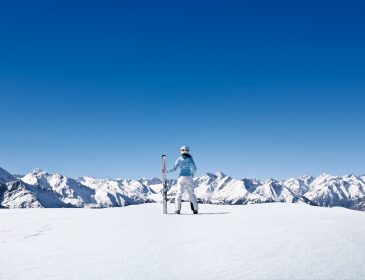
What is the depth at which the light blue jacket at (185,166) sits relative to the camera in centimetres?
1686

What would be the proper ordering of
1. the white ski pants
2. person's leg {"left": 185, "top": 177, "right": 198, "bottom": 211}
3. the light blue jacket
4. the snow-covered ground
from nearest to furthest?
the snow-covered ground
person's leg {"left": 185, "top": 177, "right": 198, "bottom": 211}
the white ski pants
the light blue jacket

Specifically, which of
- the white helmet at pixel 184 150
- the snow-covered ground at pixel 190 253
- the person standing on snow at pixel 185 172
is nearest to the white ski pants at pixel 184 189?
the person standing on snow at pixel 185 172

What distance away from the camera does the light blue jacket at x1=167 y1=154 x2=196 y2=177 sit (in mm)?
16859

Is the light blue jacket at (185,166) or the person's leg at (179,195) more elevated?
the light blue jacket at (185,166)

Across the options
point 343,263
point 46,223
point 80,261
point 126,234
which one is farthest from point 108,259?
point 46,223

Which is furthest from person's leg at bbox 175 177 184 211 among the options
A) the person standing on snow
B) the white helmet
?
the white helmet

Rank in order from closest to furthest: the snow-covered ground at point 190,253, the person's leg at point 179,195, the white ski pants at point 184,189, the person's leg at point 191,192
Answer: the snow-covered ground at point 190,253 → the person's leg at point 191,192 → the white ski pants at point 184,189 → the person's leg at point 179,195

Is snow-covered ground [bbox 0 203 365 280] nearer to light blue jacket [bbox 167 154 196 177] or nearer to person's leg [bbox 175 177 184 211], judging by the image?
person's leg [bbox 175 177 184 211]

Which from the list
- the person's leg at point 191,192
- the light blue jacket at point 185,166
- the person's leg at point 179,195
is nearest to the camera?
the person's leg at point 191,192

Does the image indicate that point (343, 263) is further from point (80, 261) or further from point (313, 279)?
point (80, 261)

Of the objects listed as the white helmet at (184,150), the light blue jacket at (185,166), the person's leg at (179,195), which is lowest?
the person's leg at (179,195)

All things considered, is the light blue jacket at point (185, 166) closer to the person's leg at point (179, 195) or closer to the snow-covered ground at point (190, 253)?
the person's leg at point (179, 195)

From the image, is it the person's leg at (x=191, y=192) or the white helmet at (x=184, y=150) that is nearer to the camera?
the person's leg at (x=191, y=192)

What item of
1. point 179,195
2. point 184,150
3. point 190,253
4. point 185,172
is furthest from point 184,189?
point 190,253
